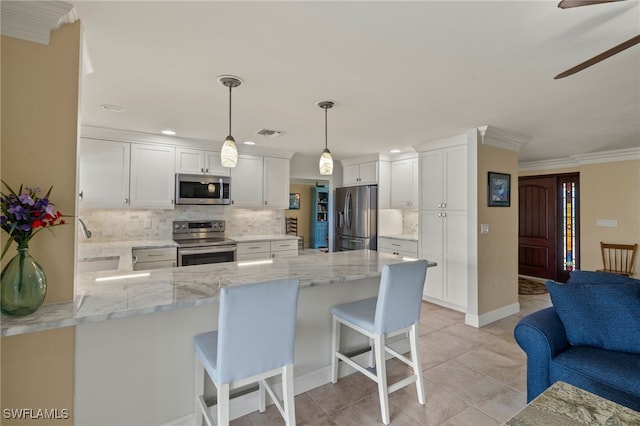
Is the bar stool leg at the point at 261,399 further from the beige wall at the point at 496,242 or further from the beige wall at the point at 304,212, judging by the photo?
the beige wall at the point at 304,212

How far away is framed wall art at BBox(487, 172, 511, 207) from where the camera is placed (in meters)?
3.62

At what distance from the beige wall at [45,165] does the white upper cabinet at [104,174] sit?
2485mm

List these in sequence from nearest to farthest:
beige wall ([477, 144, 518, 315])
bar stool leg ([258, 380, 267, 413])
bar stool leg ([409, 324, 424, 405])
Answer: bar stool leg ([258, 380, 267, 413]) → bar stool leg ([409, 324, 424, 405]) → beige wall ([477, 144, 518, 315])

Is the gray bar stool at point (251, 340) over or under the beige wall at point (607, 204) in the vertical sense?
under

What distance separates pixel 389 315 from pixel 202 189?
3.19 meters

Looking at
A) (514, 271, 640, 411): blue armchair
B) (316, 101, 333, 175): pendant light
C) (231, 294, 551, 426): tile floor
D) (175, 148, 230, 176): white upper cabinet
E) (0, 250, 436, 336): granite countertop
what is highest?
(175, 148, 230, 176): white upper cabinet

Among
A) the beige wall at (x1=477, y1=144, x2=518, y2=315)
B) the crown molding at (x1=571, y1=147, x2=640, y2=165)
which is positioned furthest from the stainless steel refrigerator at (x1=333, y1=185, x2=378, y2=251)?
the crown molding at (x1=571, y1=147, x2=640, y2=165)

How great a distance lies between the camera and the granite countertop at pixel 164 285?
1.23 meters

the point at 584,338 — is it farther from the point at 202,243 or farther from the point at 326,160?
the point at 202,243

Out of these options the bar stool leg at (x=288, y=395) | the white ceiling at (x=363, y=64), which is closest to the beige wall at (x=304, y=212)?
the white ceiling at (x=363, y=64)

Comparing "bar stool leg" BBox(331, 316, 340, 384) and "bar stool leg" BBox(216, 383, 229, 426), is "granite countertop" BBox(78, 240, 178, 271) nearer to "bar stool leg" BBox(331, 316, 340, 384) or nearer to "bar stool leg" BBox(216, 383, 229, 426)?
"bar stool leg" BBox(216, 383, 229, 426)

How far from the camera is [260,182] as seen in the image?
184 inches

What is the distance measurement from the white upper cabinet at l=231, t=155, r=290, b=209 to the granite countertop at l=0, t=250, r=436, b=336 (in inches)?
87.4

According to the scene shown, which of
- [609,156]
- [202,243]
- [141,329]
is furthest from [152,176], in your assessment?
[609,156]
